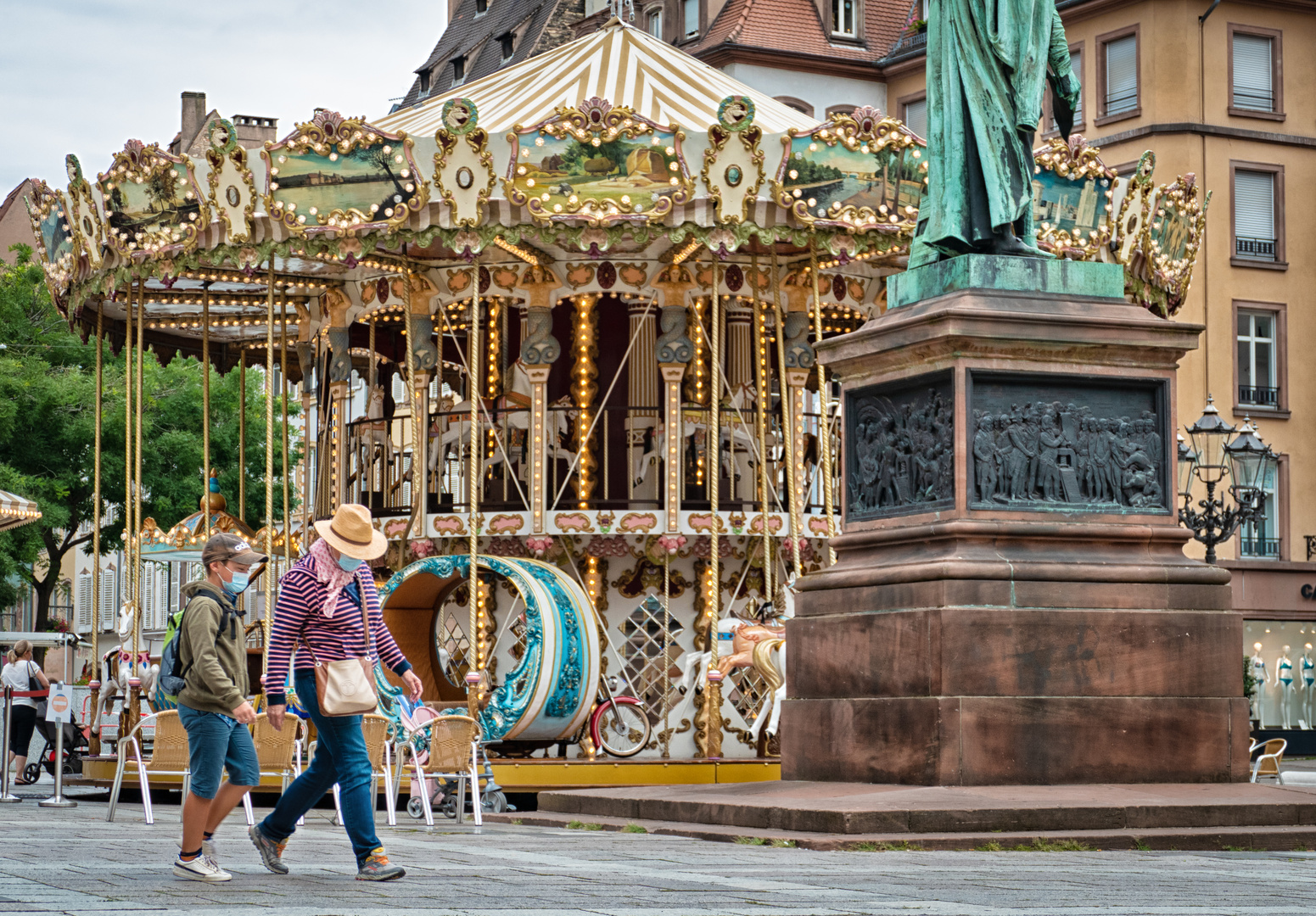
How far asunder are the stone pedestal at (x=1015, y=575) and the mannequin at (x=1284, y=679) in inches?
1190

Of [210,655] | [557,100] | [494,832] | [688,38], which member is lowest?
[494,832]

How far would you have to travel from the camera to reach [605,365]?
24297 millimetres

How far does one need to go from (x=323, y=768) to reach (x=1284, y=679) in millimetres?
→ 35383

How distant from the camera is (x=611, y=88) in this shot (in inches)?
940

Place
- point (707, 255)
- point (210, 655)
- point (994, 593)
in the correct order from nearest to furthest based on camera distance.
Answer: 1. point (210, 655)
2. point (994, 593)
3. point (707, 255)

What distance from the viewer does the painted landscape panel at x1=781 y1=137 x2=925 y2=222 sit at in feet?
68.6

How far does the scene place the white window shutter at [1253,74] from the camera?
43719 millimetres

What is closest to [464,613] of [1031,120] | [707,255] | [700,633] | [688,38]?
[700,633]

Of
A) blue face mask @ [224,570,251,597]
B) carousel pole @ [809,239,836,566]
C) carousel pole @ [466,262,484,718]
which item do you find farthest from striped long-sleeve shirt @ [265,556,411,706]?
carousel pole @ [809,239,836,566]

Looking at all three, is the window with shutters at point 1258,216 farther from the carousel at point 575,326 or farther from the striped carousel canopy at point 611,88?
the striped carousel canopy at point 611,88

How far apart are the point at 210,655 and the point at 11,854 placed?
138 cm

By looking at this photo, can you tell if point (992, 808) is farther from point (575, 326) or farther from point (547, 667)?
point (575, 326)

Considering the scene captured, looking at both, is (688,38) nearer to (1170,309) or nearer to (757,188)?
(1170,309)

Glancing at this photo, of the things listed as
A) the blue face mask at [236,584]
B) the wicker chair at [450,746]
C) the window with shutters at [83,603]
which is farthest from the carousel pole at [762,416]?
the window with shutters at [83,603]
